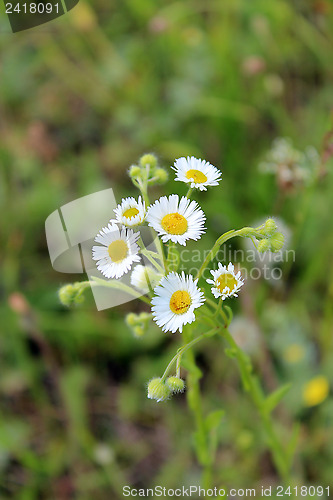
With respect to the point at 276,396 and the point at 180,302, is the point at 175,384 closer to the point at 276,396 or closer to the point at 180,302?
the point at 180,302

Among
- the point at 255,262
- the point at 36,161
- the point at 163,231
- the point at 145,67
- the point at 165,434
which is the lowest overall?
the point at 165,434

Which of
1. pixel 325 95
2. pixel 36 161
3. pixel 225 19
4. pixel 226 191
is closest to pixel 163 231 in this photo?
pixel 226 191

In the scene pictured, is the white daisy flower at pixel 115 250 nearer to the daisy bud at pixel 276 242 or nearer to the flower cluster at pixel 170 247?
the flower cluster at pixel 170 247

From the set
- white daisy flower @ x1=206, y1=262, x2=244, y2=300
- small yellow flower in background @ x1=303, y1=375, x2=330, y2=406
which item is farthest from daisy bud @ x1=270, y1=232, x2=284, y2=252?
small yellow flower in background @ x1=303, y1=375, x2=330, y2=406

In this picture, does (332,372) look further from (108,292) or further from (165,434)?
(108,292)

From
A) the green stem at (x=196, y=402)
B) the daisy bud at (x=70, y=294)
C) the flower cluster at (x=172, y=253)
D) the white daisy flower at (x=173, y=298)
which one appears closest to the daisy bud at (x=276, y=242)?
the flower cluster at (x=172, y=253)

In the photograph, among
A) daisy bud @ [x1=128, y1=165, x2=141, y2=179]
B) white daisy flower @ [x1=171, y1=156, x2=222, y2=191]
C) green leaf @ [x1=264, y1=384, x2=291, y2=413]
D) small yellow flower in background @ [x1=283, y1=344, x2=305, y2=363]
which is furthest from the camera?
small yellow flower in background @ [x1=283, y1=344, x2=305, y2=363]

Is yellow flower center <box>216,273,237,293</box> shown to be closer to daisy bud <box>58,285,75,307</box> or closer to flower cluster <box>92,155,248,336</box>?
flower cluster <box>92,155,248,336</box>
